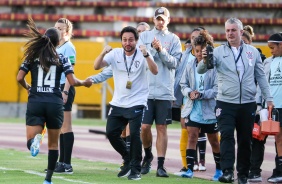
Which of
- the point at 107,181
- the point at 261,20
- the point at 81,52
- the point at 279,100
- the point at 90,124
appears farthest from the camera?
the point at 261,20

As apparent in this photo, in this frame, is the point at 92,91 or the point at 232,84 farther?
the point at 92,91

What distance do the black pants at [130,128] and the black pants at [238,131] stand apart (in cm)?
114

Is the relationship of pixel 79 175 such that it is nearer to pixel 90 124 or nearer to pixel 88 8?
pixel 90 124

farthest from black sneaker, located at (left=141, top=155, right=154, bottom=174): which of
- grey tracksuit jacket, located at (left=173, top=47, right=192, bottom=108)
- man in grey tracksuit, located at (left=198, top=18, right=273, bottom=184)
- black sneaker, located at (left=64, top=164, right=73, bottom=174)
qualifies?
man in grey tracksuit, located at (left=198, top=18, right=273, bottom=184)

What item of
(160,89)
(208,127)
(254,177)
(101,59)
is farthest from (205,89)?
(101,59)

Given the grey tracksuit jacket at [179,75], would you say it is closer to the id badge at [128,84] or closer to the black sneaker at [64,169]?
the id badge at [128,84]

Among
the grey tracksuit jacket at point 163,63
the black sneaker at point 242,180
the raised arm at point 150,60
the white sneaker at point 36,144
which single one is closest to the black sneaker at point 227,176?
the black sneaker at point 242,180

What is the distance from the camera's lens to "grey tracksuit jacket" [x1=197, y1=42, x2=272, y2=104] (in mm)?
15422

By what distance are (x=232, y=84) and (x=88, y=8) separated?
23.9 m

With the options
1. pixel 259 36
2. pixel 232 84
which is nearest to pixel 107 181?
pixel 232 84

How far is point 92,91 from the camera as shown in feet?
114

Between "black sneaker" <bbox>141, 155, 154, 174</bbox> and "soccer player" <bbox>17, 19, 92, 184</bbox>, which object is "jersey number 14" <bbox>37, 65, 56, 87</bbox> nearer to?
"soccer player" <bbox>17, 19, 92, 184</bbox>

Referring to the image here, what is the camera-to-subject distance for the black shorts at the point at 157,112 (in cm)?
1716

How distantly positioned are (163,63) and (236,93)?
207 centimetres
